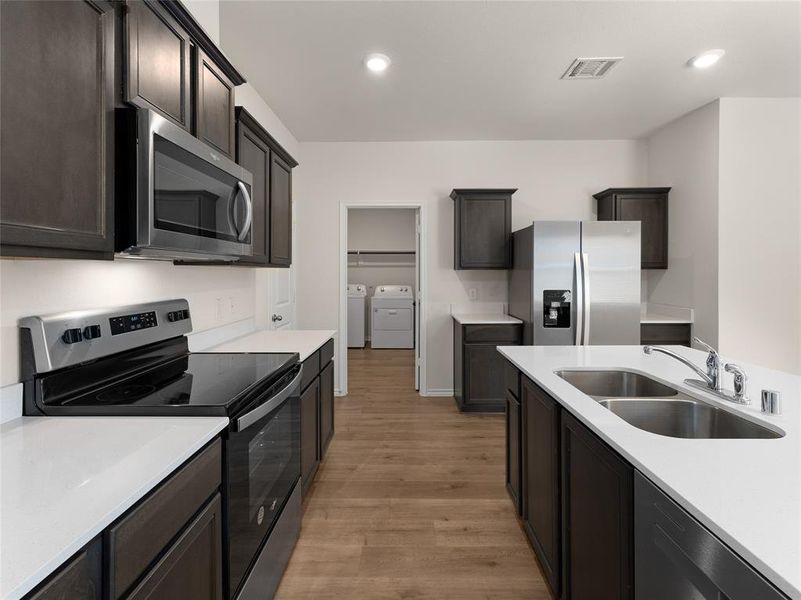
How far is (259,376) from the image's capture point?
5.09 feet

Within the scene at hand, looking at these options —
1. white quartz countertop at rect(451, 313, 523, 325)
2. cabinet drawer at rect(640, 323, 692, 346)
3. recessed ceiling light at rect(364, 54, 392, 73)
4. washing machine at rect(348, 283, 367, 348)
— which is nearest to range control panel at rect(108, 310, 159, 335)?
recessed ceiling light at rect(364, 54, 392, 73)

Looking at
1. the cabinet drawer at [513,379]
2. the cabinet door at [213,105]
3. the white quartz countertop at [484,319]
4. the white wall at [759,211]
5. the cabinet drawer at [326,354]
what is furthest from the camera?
the white quartz countertop at [484,319]

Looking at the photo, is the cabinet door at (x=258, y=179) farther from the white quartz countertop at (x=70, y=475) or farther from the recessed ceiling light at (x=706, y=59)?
the recessed ceiling light at (x=706, y=59)

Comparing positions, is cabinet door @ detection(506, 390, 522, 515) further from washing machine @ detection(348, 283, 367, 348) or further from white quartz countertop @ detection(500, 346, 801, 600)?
washing machine @ detection(348, 283, 367, 348)

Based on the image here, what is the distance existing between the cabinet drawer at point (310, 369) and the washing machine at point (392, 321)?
5.10 metres

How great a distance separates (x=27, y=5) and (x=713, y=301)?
14.5ft

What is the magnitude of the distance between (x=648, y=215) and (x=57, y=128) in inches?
179

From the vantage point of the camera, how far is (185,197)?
4.80 ft

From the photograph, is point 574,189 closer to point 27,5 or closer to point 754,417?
point 754,417

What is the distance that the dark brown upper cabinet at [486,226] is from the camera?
4215 millimetres

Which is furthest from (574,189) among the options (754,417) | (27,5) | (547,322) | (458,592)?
(27,5)

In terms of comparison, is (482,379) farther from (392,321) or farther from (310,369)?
(392,321)

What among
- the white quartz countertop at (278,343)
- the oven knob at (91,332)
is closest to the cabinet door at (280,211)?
the white quartz countertop at (278,343)

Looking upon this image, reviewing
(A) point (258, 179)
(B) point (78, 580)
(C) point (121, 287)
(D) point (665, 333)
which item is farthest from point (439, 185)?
(B) point (78, 580)
